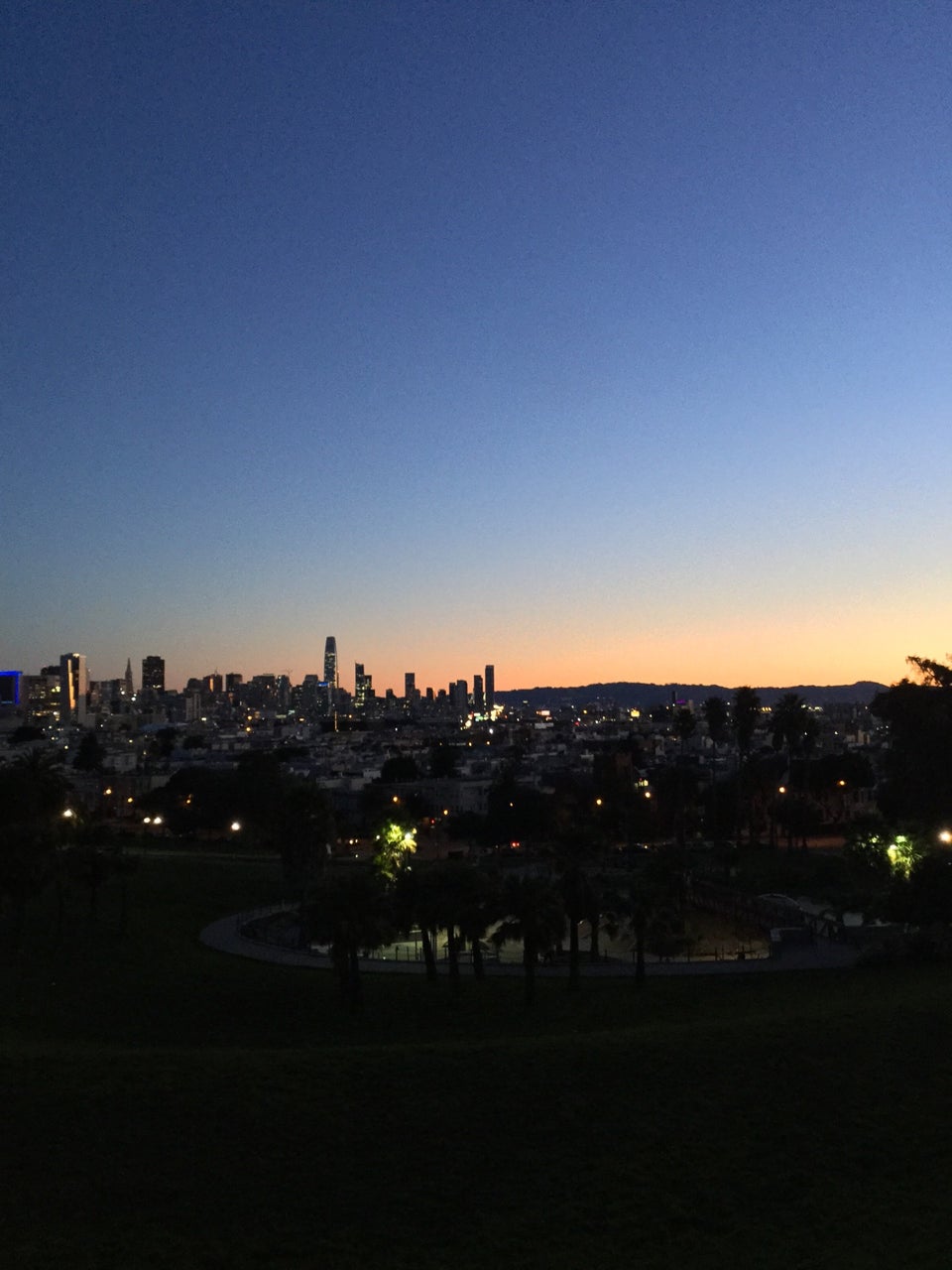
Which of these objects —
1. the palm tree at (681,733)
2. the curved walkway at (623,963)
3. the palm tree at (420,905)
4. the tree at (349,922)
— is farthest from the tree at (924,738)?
the tree at (349,922)

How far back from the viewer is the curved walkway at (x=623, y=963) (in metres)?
34.8

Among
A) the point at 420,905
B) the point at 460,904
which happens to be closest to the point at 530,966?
the point at 460,904

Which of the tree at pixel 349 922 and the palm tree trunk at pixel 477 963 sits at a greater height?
the tree at pixel 349 922

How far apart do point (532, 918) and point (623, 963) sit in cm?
782

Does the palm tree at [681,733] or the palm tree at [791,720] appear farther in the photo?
the palm tree at [791,720]

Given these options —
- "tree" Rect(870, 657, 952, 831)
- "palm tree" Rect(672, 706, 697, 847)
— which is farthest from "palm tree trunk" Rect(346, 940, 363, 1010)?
"palm tree" Rect(672, 706, 697, 847)

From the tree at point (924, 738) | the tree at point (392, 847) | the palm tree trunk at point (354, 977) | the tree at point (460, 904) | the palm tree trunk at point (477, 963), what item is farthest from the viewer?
the tree at point (392, 847)

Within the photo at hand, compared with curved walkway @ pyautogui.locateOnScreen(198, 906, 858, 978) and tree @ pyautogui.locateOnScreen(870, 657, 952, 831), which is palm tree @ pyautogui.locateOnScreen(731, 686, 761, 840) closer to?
tree @ pyautogui.locateOnScreen(870, 657, 952, 831)

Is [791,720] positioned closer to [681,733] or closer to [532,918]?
[681,733]

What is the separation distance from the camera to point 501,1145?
18.3 m

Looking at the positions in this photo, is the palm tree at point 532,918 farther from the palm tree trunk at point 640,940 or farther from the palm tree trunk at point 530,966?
the palm tree trunk at point 640,940

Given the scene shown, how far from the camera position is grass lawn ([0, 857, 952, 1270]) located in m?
15.4

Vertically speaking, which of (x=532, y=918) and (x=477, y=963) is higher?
(x=532, y=918)

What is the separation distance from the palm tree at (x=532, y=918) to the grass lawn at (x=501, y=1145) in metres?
3.75
